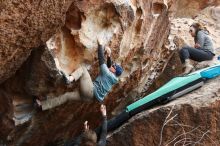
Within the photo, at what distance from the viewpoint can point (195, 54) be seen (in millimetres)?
10570

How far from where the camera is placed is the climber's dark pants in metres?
10.5

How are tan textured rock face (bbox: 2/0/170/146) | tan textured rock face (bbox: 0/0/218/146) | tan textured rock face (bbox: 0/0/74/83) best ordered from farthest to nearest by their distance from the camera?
1. tan textured rock face (bbox: 2/0/170/146)
2. tan textured rock face (bbox: 0/0/218/146)
3. tan textured rock face (bbox: 0/0/74/83)

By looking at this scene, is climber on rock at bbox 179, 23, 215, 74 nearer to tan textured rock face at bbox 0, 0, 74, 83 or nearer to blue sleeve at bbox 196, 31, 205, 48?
blue sleeve at bbox 196, 31, 205, 48

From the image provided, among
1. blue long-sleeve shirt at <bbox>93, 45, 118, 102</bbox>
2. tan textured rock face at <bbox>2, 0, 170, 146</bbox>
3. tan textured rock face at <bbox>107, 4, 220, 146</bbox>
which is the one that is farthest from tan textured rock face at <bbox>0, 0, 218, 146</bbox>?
tan textured rock face at <bbox>107, 4, 220, 146</bbox>

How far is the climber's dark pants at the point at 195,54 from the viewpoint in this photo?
1054 cm

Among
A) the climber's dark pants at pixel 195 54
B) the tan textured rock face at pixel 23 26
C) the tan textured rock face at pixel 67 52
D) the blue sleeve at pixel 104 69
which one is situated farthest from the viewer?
the climber's dark pants at pixel 195 54

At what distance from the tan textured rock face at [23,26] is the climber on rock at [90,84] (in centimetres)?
100

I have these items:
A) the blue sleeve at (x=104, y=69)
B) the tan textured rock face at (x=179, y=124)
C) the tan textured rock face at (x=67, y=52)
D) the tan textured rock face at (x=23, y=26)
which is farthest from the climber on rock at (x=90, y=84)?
the tan textured rock face at (x=23, y=26)

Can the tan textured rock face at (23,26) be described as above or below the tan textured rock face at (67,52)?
above

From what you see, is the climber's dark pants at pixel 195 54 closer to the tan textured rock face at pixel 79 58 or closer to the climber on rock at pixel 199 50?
the climber on rock at pixel 199 50

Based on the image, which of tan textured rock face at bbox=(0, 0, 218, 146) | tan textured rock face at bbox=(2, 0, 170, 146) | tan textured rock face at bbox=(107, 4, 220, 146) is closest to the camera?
tan textured rock face at bbox=(0, 0, 218, 146)

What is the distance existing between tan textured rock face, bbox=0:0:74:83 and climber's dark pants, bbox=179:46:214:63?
447 centimetres

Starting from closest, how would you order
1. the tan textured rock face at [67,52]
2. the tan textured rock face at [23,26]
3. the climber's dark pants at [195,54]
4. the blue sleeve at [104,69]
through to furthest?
the tan textured rock face at [23,26]
the tan textured rock face at [67,52]
the blue sleeve at [104,69]
the climber's dark pants at [195,54]

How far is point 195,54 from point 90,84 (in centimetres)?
364
